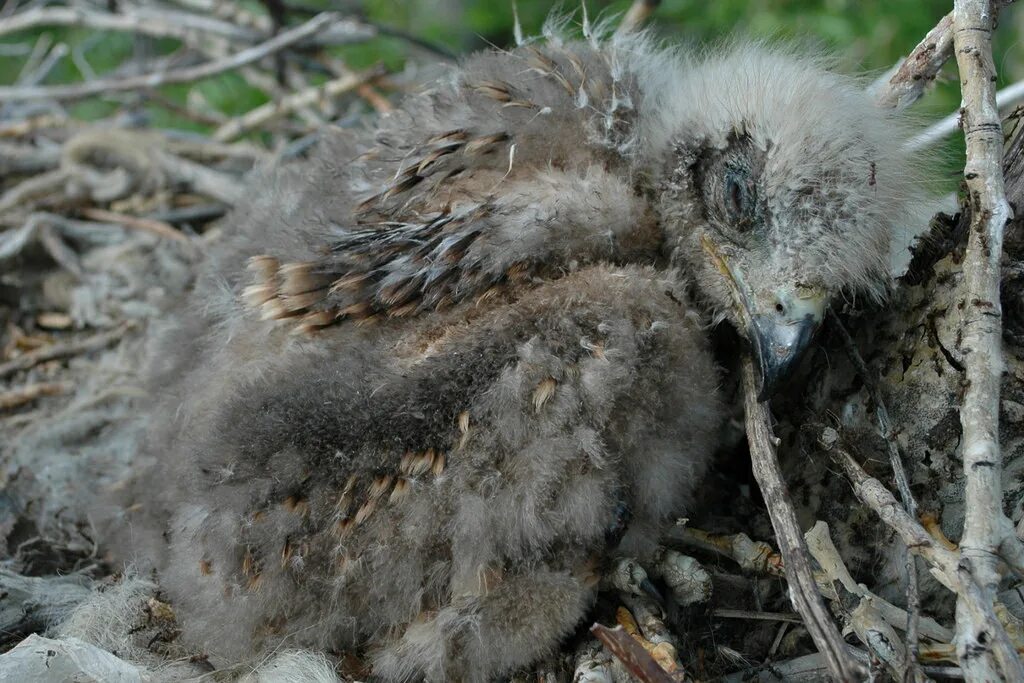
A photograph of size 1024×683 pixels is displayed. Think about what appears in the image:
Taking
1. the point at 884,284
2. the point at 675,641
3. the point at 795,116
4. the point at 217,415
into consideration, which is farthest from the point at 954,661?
the point at 217,415

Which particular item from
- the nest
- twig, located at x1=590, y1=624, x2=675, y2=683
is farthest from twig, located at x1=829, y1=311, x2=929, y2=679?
twig, located at x1=590, y1=624, x2=675, y2=683

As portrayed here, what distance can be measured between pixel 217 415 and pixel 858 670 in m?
1.19

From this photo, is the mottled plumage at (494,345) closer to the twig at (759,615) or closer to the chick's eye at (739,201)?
the chick's eye at (739,201)

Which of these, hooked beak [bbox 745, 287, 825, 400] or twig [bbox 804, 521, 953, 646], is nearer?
twig [bbox 804, 521, 953, 646]

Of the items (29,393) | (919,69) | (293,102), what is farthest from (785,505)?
(293,102)

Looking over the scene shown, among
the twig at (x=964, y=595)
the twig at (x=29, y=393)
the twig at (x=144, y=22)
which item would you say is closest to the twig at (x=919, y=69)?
the twig at (x=964, y=595)

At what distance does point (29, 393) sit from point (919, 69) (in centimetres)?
254

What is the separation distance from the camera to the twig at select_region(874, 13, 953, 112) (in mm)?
1800

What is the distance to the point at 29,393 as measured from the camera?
2.70 m

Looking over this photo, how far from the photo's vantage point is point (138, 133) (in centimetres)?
345

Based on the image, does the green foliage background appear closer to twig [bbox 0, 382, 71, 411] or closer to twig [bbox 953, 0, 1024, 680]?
twig [bbox 953, 0, 1024, 680]

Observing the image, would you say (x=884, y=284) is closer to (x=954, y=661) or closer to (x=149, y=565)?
(x=954, y=661)

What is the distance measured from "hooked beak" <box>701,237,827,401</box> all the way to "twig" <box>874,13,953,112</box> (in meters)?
0.55

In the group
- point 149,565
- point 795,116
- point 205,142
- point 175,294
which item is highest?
point 795,116
